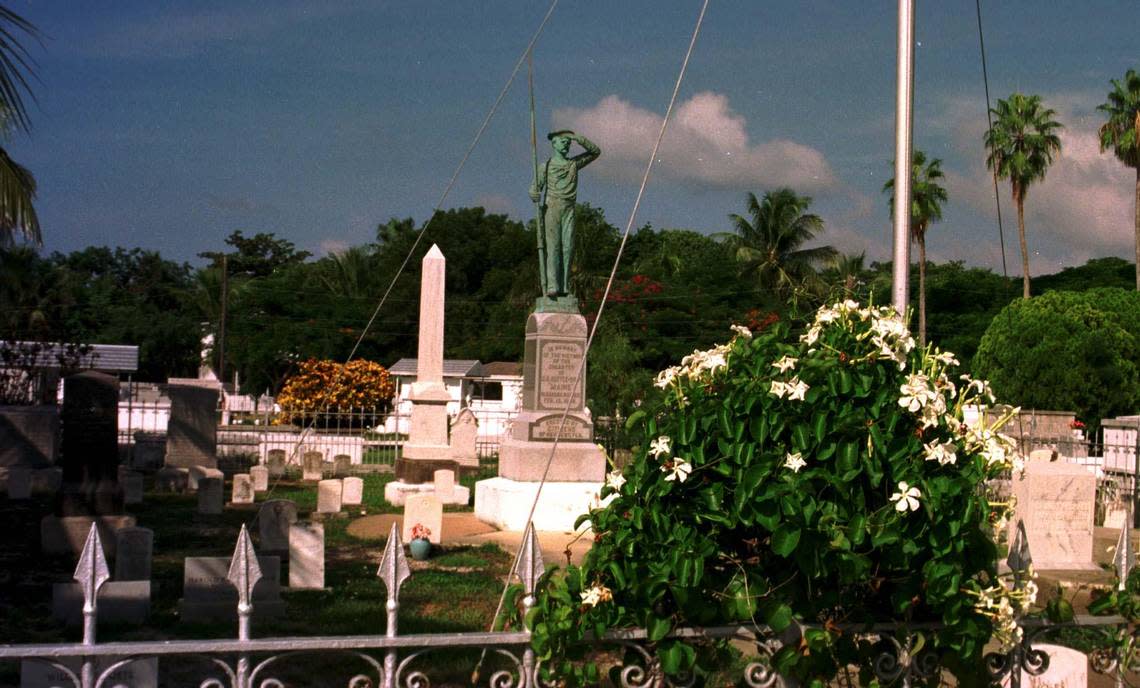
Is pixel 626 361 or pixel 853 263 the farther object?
pixel 853 263

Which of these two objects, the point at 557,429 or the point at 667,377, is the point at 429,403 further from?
the point at 667,377

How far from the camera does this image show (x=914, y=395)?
373 cm

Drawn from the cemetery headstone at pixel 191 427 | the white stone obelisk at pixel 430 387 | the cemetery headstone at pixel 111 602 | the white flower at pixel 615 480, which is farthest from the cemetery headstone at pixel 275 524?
the cemetery headstone at pixel 191 427

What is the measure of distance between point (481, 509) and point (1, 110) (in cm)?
860

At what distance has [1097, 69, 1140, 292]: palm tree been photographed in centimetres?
3984

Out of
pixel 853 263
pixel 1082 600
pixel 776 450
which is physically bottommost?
pixel 1082 600

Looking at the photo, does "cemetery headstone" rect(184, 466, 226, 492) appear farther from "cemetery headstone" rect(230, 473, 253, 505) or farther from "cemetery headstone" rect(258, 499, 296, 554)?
"cemetery headstone" rect(258, 499, 296, 554)

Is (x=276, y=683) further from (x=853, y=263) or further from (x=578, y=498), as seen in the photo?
(x=853, y=263)

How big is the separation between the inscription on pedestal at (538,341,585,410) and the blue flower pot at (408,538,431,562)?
3530 mm

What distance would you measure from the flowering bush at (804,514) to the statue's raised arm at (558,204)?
35.7 feet

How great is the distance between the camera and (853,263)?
52781mm

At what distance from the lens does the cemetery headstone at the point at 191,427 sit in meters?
20.6

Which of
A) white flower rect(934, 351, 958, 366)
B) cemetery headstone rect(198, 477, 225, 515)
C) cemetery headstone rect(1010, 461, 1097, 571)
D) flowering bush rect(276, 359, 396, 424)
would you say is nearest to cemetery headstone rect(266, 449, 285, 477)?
cemetery headstone rect(198, 477, 225, 515)

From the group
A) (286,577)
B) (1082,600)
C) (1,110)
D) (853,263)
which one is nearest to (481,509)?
(286,577)
